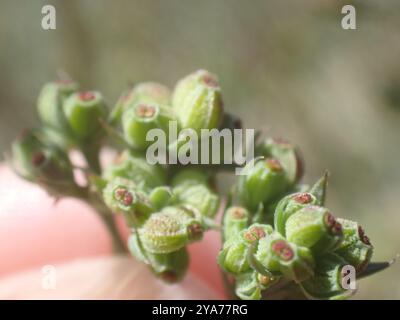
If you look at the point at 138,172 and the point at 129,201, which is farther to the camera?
the point at 138,172

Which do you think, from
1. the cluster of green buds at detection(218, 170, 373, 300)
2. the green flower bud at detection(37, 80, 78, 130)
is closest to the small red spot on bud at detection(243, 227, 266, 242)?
the cluster of green buds at detection(218, 170, 373, 300)

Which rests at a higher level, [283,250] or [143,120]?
[143,120]

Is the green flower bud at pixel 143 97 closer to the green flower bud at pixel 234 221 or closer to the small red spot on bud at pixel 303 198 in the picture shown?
the green flower bud at pixel 234 221

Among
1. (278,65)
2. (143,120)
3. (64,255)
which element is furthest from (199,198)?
(278,65)

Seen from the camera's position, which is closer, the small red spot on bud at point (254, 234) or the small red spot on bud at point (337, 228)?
the small red spot on bud at point (337, 228)

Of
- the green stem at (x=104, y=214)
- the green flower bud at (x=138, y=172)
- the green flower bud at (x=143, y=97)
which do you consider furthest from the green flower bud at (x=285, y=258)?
the green stem at (x=104, y=214)

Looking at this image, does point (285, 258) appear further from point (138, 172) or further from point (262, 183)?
point (138, 172)
